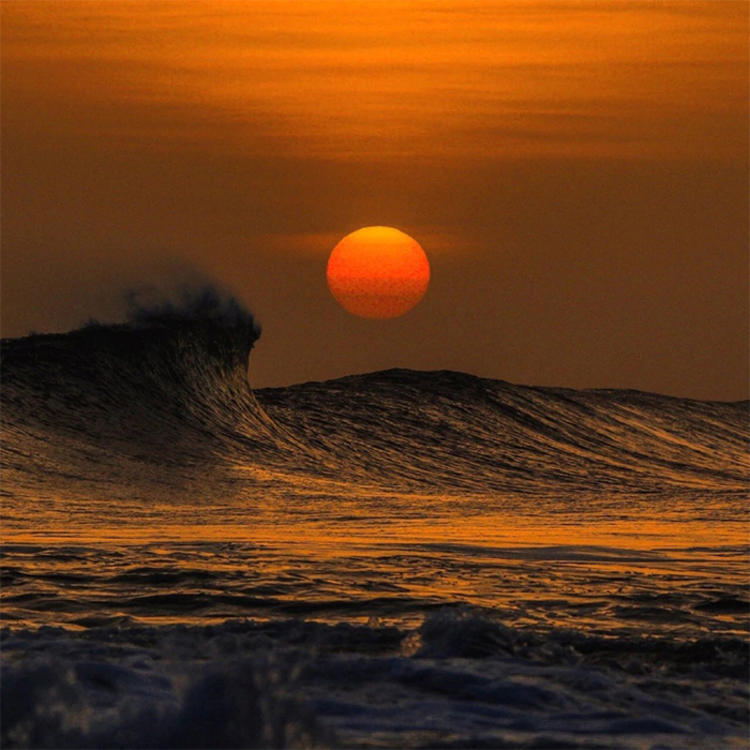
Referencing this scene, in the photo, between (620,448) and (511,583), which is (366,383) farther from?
(511,583)

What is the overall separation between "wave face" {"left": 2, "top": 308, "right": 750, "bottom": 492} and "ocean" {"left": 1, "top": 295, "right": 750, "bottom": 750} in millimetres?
84

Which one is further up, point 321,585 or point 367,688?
point 321,585

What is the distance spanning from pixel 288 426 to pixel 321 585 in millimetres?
14581

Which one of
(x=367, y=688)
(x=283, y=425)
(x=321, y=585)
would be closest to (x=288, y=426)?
(x=283, y=425)

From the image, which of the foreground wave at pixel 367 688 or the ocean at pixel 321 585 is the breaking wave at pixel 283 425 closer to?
the ocean at pixel 321 585

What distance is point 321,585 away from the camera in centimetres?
728

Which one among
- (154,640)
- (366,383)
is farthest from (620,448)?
(154,640)

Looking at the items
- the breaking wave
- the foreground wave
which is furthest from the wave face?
the foreground wave

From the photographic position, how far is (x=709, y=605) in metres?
6.79

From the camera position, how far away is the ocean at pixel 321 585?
433cm

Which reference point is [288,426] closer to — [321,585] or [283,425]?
[283,425]

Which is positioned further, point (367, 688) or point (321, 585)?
point (321, 585)

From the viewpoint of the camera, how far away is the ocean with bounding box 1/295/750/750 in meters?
4.33

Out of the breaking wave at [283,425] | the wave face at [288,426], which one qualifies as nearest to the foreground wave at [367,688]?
the breaking wave at [283,425]
